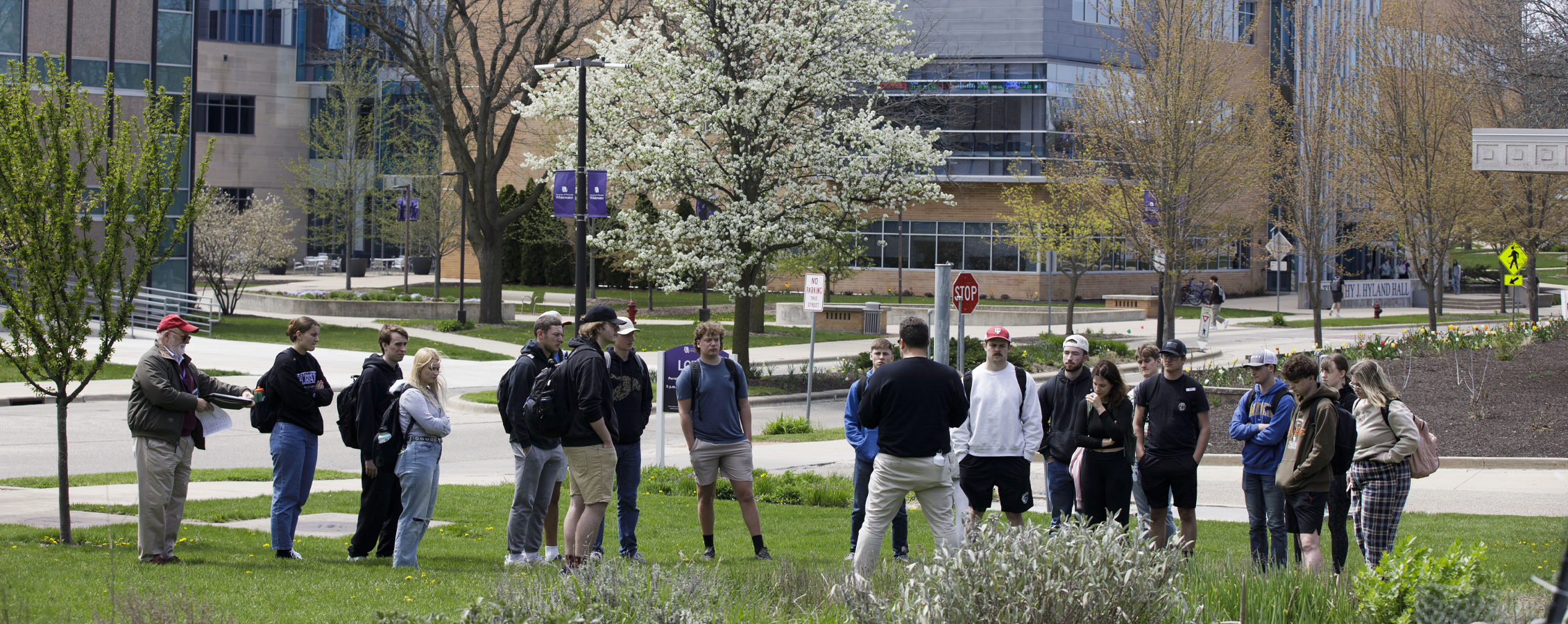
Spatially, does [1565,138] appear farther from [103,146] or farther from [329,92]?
[329,92]

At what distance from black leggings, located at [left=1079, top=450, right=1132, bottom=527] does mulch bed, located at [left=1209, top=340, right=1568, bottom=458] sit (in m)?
5.94

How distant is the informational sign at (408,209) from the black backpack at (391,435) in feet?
123

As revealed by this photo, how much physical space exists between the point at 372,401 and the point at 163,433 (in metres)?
1.23

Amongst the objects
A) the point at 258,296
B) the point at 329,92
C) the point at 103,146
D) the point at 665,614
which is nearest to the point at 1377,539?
the point at 665,614

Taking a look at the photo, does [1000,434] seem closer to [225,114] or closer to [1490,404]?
[1490,404]

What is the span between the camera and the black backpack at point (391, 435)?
25.7ft

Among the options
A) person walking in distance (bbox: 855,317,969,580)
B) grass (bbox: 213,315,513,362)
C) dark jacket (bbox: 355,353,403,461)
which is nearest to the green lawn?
person walking in distance (bbox: 855,317,969,580)

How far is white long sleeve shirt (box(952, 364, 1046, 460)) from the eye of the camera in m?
7.95

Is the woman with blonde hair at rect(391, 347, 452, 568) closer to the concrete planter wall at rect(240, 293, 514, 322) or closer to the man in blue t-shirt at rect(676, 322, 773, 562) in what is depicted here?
the man in blue t-shirt at rect(676, 322, 773, 562)

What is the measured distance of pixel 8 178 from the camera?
8.16 metres

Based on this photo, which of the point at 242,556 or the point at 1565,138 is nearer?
the point at 242,556

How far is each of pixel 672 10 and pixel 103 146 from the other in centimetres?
1459

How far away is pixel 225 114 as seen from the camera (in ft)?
220

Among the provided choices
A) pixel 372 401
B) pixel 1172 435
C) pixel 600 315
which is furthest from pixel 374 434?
pixel 1172 435
